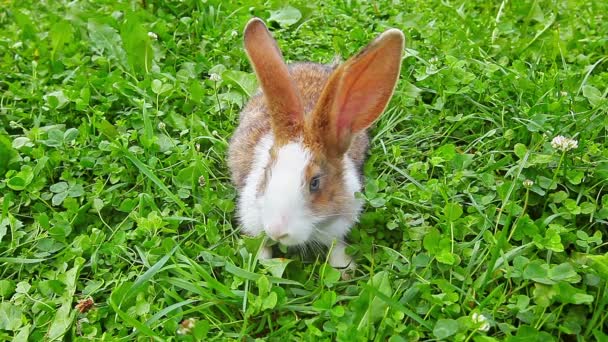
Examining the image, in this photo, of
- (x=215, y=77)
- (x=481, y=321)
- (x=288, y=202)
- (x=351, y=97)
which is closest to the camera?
(x=481, y=321)

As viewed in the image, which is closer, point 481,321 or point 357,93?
point 481,321

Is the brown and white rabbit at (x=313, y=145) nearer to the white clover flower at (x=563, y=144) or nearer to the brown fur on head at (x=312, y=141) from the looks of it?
the brown fur on head at (x=312, y=141)

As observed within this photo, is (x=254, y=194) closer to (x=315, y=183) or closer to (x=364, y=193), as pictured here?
(x=315, y=183)

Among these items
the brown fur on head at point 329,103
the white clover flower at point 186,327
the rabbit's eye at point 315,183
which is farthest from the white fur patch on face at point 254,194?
the white clover flower at point 186,327

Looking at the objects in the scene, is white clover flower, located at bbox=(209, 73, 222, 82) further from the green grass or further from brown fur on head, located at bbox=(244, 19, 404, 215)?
brown fur on head, located at bbox=(244, 19, 404, 215)

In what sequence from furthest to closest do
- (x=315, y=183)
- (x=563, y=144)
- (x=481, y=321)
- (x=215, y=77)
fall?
(x=215, y=77)
(x=563, y=144)
(x=315, y=183)
(x=481, y=321)

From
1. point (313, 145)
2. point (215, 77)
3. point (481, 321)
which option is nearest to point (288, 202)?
point (313, 145)
